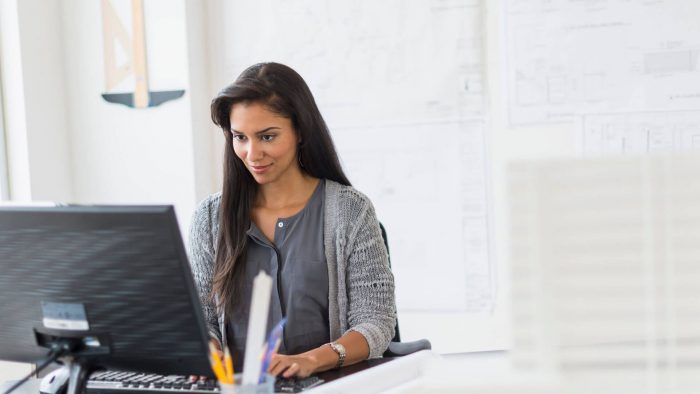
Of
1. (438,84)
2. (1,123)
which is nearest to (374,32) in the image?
(438,84)

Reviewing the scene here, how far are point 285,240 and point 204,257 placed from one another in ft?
0.61

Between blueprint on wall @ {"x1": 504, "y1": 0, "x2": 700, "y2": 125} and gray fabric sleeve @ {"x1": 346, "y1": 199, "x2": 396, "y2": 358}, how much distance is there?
100 centimetres

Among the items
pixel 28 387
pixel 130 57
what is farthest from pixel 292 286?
pixel 130 57

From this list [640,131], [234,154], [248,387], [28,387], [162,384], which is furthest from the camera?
[640,131]

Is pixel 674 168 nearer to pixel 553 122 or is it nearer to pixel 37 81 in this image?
pixel 553 122

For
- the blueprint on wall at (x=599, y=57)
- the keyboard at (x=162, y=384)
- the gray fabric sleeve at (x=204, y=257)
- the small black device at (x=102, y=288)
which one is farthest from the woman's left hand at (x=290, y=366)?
the blueprint on wall at (x=599, y=57)

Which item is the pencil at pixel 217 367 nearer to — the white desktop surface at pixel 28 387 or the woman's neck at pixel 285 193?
the white desktop surface at pixel 28 387

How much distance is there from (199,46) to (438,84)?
81cm

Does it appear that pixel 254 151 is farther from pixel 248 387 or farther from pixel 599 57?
pixel 599 57

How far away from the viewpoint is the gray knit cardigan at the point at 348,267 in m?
1.62

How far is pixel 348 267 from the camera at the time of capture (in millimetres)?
1657

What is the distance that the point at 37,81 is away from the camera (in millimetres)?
2486

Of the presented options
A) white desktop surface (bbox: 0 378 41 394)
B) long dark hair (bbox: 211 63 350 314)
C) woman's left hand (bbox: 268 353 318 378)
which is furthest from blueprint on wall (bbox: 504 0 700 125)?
white desktop surface (bbox: 0 378 41 394)

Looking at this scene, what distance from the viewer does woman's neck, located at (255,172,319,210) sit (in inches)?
67.9
